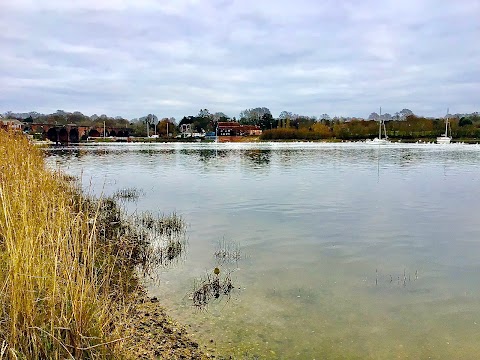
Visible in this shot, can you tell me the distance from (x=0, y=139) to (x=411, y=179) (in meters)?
27.2

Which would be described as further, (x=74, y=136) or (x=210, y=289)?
(x=74, y=136)

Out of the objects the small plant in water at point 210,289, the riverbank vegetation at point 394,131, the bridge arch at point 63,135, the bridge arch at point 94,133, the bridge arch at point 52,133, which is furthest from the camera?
the bridge arch at point 94,133

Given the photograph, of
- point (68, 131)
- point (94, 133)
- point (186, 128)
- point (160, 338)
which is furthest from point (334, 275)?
point (186, 128)

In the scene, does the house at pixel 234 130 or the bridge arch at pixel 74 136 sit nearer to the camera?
the bridge arch at pixel 74 136

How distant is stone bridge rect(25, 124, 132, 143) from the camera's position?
13388 cm

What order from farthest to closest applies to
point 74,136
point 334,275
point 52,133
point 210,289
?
point 74,136, point 52,133, point 334,275, point 210,289

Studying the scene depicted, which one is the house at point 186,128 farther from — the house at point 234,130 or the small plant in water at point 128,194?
the small plant in water at point 128,194

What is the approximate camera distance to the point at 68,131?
14238 cm

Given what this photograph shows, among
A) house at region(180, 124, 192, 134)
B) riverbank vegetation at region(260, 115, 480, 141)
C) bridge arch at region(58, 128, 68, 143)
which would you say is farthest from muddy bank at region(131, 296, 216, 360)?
house at region(180, 124, 192, 134)

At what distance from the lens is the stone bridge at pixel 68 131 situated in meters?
134

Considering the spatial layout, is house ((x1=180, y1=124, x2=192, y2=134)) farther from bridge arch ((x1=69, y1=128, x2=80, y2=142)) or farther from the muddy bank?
the muddy bank

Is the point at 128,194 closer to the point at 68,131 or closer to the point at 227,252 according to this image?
the point at 227,252

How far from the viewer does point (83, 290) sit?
203 inches

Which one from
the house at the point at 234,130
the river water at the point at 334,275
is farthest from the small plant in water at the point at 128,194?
the house at the point at 234,130
